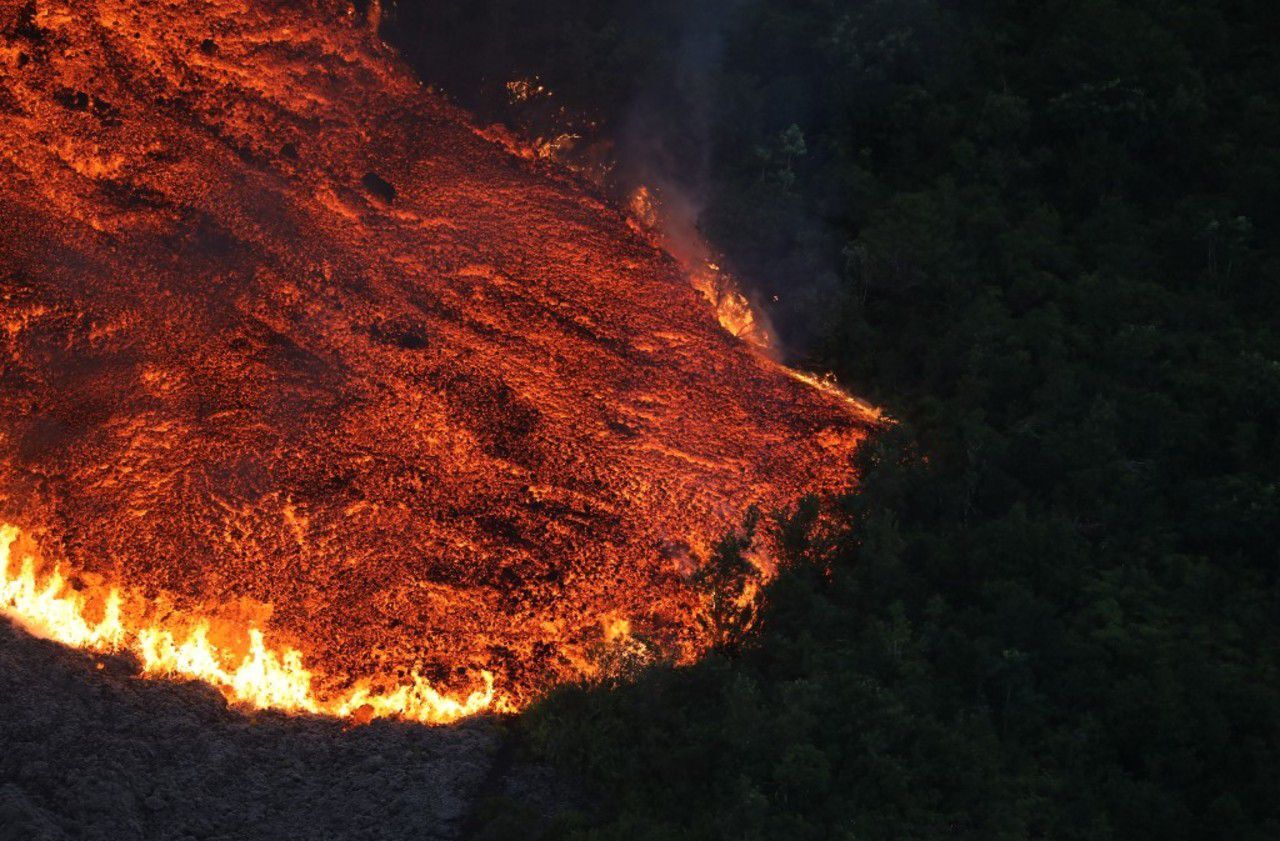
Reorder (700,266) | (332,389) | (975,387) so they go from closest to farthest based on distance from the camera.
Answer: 1. (332,389)
2. (975,387)
3. (700,266)

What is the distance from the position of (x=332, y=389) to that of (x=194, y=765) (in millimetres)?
2753

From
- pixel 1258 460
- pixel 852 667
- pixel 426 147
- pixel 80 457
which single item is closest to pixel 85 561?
pixel 80 457

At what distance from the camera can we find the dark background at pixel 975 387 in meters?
6.74

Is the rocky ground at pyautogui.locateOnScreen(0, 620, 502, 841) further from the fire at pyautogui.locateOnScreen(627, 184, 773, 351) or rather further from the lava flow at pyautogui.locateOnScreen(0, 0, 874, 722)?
the fire at pyautogui.locateOnScreen(627, 184, 773, 351)

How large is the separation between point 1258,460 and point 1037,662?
7.98 ft

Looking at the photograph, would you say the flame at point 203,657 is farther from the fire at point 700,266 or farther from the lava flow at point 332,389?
the fire at point 700,266

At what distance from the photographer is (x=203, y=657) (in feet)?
24.5

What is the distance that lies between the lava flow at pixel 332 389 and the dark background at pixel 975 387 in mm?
593

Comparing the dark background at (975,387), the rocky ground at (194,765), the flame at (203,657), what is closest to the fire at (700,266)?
the dark background at (975,387)

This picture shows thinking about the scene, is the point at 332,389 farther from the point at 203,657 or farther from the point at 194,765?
the point at 194,765

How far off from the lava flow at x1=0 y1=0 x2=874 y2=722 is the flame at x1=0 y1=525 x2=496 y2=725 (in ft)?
0.07

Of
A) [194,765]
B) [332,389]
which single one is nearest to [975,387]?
[332,389]

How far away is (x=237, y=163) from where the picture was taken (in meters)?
8.95

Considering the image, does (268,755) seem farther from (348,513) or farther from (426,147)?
(426,147)
